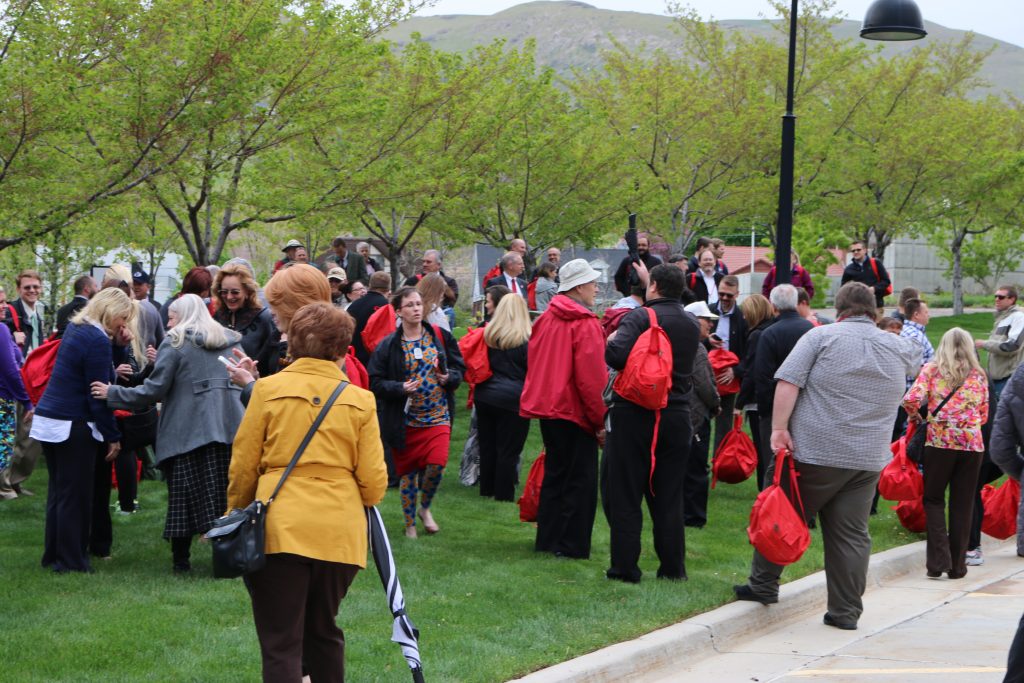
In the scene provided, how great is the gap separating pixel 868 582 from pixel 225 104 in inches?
294

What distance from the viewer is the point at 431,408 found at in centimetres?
955

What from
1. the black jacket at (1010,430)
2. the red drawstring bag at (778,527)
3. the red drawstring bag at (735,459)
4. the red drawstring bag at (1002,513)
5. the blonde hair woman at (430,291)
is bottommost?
the red drawstring bag at (1002,513)

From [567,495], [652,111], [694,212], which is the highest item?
[652,111]

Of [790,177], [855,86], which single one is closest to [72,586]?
[790,177]

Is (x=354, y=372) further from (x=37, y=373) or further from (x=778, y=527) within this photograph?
(x=778, y=527)

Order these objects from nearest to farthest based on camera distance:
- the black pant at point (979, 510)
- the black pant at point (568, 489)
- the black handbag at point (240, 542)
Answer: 1. the black handbag at point (240, 542)
2. the black pant at point (568, 489)
3. the black pant at point (979, 510)

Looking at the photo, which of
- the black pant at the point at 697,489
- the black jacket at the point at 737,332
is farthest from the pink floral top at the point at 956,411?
the black jacket at the point at 737,332

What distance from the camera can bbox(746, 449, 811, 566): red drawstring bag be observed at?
754 centimetres

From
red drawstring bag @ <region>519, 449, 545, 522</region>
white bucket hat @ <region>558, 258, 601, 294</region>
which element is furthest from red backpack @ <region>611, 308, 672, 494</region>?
red drawstring bag @ <region>519, 449, 545, 522</region>

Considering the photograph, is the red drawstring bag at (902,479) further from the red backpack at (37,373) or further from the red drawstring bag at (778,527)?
the red backpack at (37,373)

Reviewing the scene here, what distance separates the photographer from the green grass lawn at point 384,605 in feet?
20.4

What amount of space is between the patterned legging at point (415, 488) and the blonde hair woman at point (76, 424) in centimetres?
232

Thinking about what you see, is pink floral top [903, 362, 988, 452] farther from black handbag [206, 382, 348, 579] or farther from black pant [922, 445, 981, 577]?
black handbag [206, 382, 348, 579]

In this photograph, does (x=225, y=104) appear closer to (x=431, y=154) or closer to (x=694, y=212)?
(x=431, y=154)
